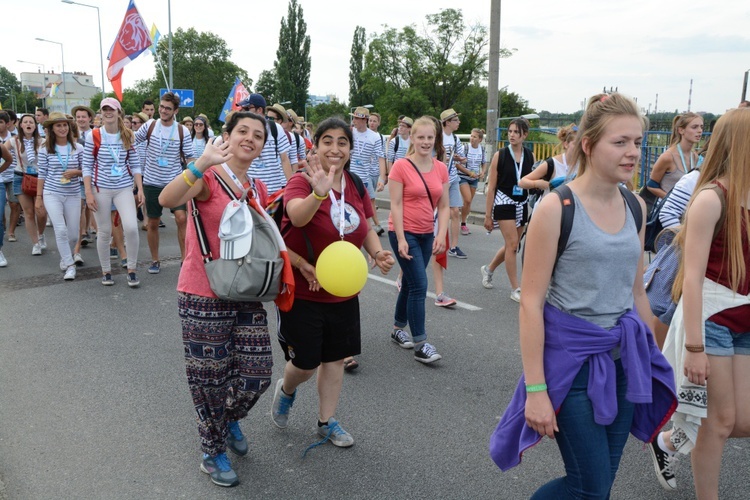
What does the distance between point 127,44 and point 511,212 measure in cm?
1186

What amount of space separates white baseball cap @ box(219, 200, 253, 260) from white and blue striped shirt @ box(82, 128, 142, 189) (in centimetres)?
482

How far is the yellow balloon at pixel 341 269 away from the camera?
3.21m

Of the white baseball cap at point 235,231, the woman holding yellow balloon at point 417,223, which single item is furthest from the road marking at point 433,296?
the white baseball cap at point 235,231

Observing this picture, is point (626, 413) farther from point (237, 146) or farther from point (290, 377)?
point (237, 146)

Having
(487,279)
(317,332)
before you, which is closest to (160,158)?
(487,279)

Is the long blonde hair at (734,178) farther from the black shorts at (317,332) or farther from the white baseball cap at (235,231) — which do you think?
the white baseball cap at (235,231)

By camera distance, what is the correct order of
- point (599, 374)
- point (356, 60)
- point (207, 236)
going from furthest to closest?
1. point (356, 60)
2. point (207, 236)
3. point (599, 374)

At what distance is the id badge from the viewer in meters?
7.29

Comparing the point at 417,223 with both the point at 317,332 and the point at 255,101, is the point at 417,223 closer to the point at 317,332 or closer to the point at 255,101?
the point at 317,332

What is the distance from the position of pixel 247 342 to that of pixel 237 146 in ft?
3.27

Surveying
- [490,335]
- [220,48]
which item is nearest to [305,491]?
[490,335]

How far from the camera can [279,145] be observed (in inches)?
291

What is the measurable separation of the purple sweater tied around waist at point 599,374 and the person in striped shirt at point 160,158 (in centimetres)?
644

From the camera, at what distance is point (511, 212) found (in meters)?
6.89
